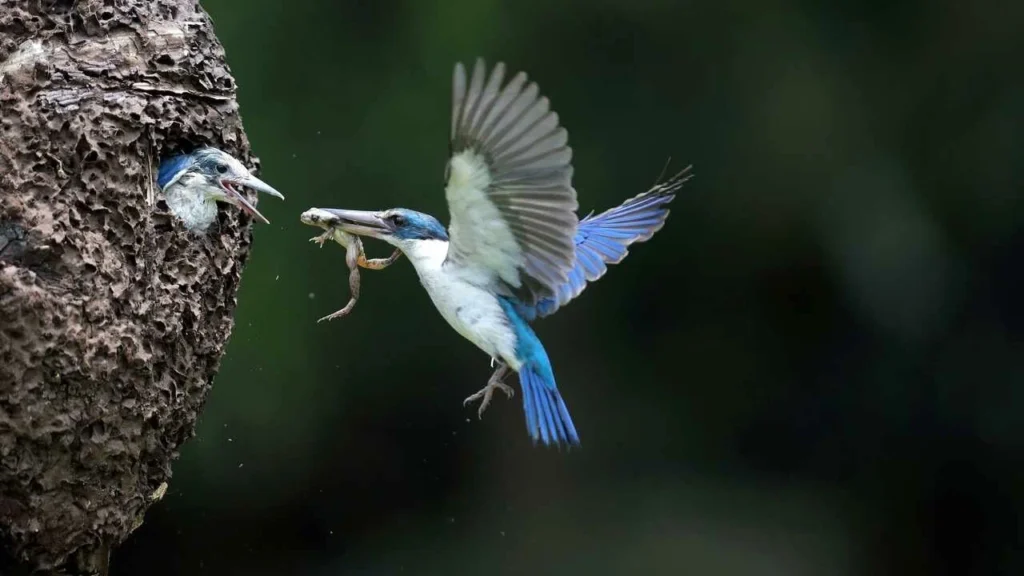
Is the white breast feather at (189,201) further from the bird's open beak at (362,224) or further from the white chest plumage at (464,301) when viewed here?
the white chest plumage at (464,301)

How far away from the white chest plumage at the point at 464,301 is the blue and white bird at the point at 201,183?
15.9 inches

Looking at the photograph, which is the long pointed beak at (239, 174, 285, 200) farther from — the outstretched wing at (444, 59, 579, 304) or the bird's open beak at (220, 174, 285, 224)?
the outstretched wing at (444, 59, 579, 304)

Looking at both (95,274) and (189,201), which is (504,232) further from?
(95,274)

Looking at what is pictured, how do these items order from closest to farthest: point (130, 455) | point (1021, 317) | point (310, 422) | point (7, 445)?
point (7, 445)
point (130, 455)
point (310, 422)
point (1021, 317)

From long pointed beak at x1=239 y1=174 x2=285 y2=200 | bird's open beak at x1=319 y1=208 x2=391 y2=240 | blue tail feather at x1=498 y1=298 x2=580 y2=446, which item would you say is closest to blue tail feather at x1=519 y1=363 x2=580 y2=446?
blue tail feather at x1=498 y1=298 x2=580 y2=446

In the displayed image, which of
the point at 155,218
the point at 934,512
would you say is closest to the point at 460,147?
the point at 155,218

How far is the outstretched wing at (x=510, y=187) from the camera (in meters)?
2.80

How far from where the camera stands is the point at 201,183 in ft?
9.70

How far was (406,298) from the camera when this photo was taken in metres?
5.42

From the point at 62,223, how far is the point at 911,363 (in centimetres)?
393

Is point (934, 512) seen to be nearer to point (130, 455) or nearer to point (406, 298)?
point (406, 298)

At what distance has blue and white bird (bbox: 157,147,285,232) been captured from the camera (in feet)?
9.61

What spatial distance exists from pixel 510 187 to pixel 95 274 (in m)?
0.83

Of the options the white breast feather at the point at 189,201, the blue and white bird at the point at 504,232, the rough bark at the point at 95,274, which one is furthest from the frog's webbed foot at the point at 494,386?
the white breast feather at the point at 189,201
